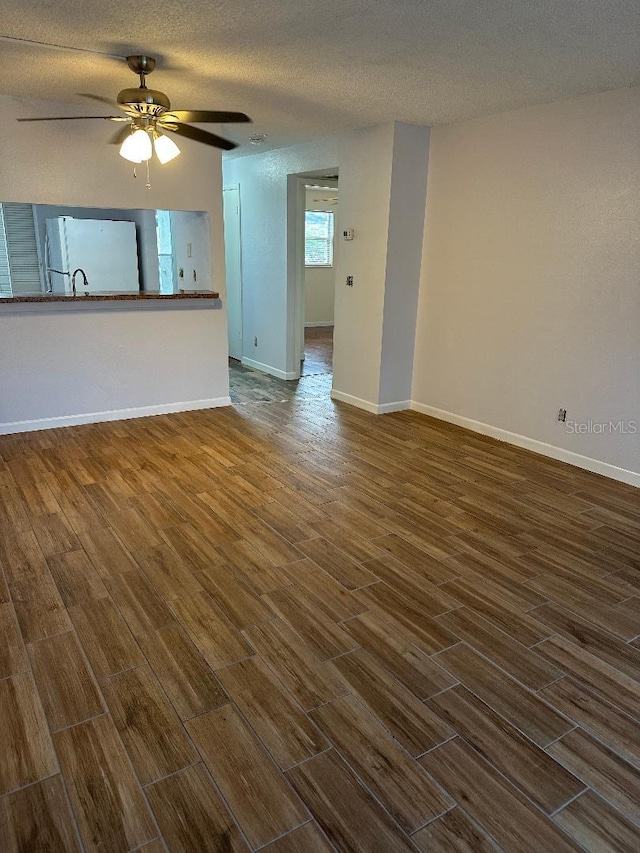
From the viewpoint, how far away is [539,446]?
4.38 meters

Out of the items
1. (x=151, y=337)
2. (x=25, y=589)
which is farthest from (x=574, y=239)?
(x=25, y=589)

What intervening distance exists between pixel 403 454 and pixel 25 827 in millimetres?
3273

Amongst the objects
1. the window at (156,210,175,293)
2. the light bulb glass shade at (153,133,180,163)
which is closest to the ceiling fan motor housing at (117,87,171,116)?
the light bulb glass shade at (153,133,180,163)

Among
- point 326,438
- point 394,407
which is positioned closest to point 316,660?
point 326,438

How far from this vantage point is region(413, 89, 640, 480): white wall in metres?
3.67

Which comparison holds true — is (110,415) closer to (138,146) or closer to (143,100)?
(138,146)

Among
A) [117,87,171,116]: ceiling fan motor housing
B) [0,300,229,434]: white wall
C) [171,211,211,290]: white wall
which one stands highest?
[117,87,171,116]: ceiling fan motor housing

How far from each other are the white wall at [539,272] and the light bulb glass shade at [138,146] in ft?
8.75

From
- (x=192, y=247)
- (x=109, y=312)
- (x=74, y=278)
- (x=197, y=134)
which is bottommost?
(x=109, y=312)

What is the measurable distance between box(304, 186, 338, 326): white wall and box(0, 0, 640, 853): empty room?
145 inches

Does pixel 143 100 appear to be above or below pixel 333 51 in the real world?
below

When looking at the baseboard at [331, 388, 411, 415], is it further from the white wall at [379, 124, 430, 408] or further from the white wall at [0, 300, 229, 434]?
the white wall at [0, 300, 229, 434]

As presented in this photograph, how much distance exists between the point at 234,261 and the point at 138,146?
418 cm

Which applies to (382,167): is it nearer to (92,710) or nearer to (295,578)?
(295,578)
